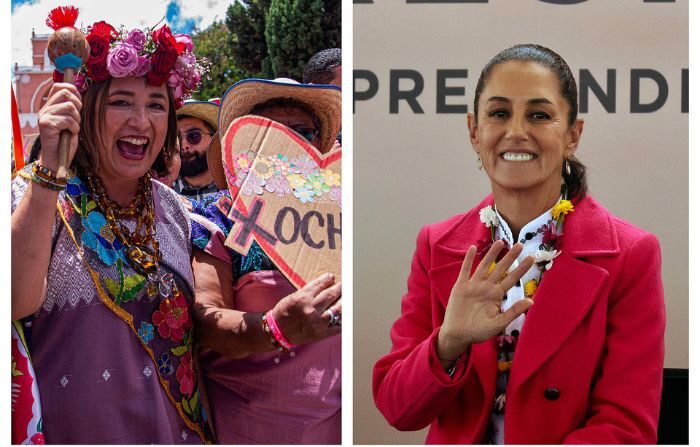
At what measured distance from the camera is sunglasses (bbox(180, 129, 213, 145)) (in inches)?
135

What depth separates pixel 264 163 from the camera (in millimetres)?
3373

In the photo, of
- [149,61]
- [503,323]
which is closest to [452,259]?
[503,323]

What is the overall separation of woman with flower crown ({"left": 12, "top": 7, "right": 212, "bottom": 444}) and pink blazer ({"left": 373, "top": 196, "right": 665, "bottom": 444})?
2.73 ft

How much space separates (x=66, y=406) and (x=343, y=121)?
140 cm

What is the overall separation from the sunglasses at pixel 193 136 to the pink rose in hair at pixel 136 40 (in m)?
0.38

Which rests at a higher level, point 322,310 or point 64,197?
point 64,197

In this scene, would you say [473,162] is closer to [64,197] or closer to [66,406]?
[64,197]

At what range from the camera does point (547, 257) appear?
10.2 ft

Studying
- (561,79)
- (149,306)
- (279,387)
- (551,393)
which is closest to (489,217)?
(561,79)

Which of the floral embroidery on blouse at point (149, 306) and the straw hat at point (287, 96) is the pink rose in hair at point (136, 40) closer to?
the straw hat at point (287, 96)

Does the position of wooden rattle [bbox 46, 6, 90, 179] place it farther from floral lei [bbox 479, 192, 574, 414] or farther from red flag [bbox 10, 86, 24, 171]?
floral lei [bbox 479, 192, 574, 414]

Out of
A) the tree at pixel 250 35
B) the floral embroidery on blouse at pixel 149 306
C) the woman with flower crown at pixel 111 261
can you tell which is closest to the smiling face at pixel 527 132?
the tree at pixel 250 35

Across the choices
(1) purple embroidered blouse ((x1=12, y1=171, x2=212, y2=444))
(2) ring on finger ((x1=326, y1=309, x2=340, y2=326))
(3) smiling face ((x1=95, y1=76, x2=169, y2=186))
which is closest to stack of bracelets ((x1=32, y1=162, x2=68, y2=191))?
(1) purple embroidered blouse ((x1=12, y1=171, x2=212, y2=444))

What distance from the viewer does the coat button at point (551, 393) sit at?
3.01 metres
